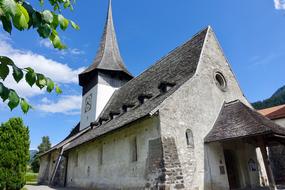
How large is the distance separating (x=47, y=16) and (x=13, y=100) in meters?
0.81

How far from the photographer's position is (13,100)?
2090 millimetres

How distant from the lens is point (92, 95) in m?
24.7

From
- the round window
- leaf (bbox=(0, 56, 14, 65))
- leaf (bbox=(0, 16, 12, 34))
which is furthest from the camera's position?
the round window

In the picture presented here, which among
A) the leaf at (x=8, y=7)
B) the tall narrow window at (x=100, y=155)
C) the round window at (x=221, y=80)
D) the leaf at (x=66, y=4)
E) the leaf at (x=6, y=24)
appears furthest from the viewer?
the tall narrow window at (x=100, y=155)

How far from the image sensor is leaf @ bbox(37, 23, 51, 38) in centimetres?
219

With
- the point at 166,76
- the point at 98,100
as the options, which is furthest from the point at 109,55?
the point at 166,76

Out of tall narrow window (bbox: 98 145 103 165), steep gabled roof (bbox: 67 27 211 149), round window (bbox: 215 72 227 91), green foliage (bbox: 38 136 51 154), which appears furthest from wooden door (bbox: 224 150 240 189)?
green foliage (bbox: 38 136 51 154)

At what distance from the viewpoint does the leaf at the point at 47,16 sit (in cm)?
216

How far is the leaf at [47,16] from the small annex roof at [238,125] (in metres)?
9.60

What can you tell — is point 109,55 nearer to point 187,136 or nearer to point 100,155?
point 100,155

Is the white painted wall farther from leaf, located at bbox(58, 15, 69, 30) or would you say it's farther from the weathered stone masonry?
leaf, located at bbox(58, 15, 69, 30)

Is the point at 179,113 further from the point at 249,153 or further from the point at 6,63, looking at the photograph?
the point at 6,63

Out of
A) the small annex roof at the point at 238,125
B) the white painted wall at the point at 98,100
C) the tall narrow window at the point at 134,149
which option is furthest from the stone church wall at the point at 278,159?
the white painted wall at the point at 98,100

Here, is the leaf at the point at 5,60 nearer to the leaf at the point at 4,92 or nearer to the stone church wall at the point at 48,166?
the leaf at the point at 4,92
